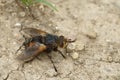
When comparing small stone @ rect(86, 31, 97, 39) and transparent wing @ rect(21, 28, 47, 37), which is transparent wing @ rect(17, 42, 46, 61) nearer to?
transparent wing @ rect(21, 28, 47, 37)

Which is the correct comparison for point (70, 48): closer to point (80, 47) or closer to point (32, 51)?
point (80, 47)

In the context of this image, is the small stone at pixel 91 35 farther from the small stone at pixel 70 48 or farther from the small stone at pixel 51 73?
the small stone at pixel 51 73

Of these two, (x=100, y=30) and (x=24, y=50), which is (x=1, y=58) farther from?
(x=100, y=30)

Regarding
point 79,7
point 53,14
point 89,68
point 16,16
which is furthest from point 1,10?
point 89,68

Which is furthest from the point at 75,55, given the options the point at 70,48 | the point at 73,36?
the point at 73,36

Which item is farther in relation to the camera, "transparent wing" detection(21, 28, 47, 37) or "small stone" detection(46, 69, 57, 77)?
"transparent wing" detection(21, 28, 47, 37)

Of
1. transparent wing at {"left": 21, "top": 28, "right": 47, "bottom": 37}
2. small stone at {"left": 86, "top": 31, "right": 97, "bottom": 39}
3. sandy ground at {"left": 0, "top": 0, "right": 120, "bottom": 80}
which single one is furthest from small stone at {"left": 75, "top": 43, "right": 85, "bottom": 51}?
transparent wing at {"left": 21, "top": 28, "right": 47, "bottom": 37}

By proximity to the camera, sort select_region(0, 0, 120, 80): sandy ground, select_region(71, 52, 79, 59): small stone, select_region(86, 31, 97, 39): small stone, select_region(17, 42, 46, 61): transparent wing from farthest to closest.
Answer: select_region(86, 31, 97, 39): small stone, select_region(71, 52, 79, 59): small stone, select_region(0, 0, 120, 80): sandy ground, select_region(17, 42, 46, 61): transparent wing

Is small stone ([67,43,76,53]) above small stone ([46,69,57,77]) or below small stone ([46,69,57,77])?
above
